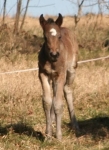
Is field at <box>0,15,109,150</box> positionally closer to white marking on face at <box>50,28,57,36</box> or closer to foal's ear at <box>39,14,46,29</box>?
white marking on face at <box>50,28,57,36</box>

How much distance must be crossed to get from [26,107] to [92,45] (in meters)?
13.0

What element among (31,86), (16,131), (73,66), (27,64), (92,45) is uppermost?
(73,66)

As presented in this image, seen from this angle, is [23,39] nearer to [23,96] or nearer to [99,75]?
[99,75]

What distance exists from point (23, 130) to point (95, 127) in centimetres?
147

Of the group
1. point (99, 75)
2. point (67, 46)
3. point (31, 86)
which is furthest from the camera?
point (99, 75)

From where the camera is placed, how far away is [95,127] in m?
9.12

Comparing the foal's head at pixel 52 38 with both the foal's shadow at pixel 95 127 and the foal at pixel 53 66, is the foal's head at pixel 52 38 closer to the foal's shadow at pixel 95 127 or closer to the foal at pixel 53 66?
the foal at pixel 53 66

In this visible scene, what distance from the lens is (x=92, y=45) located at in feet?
74.8

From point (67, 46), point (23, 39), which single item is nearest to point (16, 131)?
point (67, 46)

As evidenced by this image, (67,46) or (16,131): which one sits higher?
(67,46)

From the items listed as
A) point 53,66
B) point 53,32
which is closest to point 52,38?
point 53,32

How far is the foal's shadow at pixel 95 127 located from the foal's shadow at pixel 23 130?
0.82 meters

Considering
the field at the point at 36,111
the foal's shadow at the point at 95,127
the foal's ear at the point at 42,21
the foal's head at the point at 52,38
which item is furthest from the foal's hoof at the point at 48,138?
the foal's ear at the point at 42,21

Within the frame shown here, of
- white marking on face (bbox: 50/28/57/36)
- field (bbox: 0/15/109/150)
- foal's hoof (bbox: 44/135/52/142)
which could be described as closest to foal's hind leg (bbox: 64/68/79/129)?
field (bbox: 0/15/109/150)
